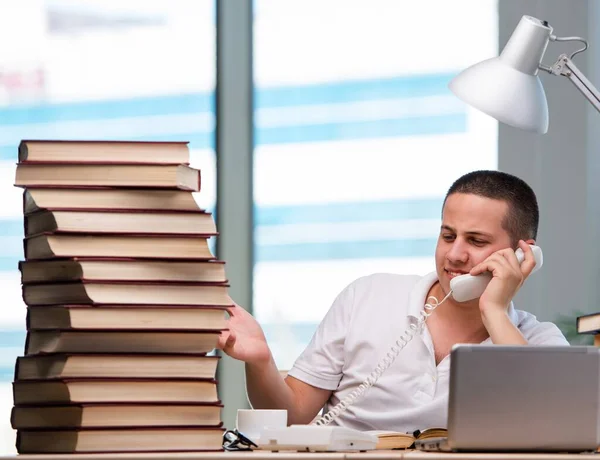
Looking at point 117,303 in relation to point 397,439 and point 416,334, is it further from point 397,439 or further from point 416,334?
point 416,334

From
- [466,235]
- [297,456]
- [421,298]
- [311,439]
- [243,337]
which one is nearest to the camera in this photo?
[297,456]

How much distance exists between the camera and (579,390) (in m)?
1.27

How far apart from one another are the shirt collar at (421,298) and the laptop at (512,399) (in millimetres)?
980

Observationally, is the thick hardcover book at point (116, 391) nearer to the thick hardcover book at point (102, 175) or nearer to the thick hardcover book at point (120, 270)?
the thick hardcover book at point (120, 270)

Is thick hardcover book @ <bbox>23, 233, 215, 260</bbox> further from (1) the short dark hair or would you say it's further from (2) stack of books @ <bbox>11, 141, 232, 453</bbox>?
(1) the short dark hair

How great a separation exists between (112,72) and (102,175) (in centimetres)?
246

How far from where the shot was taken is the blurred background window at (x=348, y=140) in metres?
3.64

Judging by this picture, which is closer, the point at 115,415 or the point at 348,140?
the point at 115,415

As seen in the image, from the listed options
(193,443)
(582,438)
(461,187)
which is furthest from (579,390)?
(461,187)

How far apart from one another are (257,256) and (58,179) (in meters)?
2.32

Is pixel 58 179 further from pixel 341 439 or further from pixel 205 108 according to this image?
pixel 205 108

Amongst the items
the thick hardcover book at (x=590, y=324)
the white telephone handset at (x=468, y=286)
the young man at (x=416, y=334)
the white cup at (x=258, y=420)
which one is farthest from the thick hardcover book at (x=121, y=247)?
the thick hardcover book at (x=590, y=324)

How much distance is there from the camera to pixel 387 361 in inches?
86.7

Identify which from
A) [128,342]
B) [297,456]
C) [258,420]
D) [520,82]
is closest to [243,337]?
[258,420]
